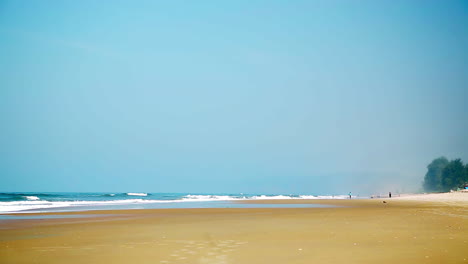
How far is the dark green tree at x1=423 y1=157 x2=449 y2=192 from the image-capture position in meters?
158

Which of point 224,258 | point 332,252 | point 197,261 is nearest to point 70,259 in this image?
point 197,261

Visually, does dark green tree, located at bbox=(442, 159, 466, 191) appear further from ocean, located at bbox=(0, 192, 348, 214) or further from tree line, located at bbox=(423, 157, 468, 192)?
ocean, located at bbox=(0, 192, 348, 214)

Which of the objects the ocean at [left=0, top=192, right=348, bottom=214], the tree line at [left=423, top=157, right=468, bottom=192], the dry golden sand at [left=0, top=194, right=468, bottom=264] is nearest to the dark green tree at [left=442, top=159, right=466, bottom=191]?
the tree line at [left=423, top=157, right=468, bottom=192]

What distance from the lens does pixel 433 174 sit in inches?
6506

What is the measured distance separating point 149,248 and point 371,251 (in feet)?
22.4

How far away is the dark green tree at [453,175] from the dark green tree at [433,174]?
1400 centimetres

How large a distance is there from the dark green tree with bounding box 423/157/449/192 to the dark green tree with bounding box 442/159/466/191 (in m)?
14.0

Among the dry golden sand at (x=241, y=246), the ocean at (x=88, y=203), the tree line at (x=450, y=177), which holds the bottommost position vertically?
the ocean at (x=88, y=203)

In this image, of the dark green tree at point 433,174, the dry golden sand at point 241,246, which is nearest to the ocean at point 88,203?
the dry golden sand at point 241,246

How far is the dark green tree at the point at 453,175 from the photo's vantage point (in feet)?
437

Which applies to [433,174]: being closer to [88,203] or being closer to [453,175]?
[453,175]

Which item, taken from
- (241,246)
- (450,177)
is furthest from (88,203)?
(450,177)

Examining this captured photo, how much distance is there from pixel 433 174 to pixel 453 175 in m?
29.9

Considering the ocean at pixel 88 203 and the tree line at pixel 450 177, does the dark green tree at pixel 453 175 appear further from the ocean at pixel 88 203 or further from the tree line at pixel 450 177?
the ocean at pixel 88 203
